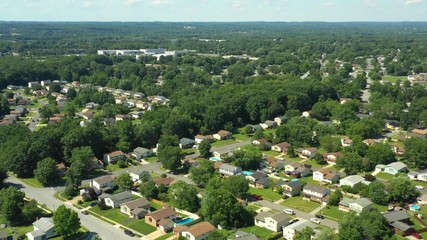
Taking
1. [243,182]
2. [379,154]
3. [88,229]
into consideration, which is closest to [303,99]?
[379,154]

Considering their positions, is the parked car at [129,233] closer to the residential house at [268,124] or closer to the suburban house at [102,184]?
the suburban house at [102,184]

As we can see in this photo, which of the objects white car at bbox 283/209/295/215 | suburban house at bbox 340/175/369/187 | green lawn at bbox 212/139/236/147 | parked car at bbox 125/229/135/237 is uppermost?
suburban house at bbox 340/175/369/187

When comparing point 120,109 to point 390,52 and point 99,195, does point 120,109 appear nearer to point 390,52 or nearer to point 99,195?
point 99,195

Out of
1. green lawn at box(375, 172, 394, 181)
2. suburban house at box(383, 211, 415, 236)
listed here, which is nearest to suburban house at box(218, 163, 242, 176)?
green lawn at box(375, 172, 394, 181)

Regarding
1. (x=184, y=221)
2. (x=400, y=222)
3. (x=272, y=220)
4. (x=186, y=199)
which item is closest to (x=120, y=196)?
(x=186, y=199)

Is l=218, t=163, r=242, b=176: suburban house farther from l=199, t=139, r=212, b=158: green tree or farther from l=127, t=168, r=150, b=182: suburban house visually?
l=127, t=168, r=150, b=182: suburban house

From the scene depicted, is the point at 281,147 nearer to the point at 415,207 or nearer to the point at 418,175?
the point at 418,175
